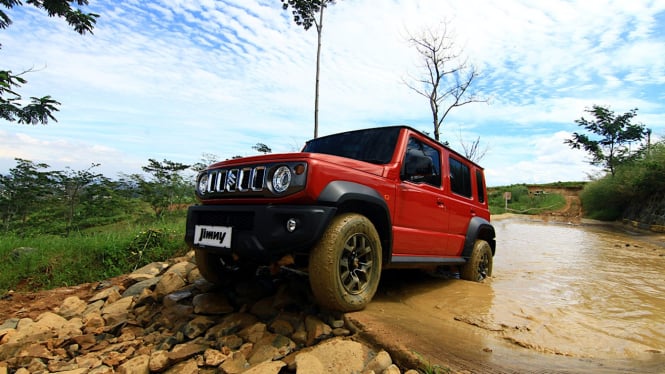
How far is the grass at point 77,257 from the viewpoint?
15.4 feet

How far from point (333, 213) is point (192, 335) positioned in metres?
1.43

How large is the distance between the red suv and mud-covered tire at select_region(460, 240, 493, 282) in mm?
787

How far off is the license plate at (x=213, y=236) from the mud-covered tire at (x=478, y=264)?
10.6 ft

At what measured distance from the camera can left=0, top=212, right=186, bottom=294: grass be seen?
4.68 metres

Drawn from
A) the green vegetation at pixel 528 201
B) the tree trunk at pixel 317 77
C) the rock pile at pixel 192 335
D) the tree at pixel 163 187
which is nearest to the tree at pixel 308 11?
the tree trunk at pixel 317 77

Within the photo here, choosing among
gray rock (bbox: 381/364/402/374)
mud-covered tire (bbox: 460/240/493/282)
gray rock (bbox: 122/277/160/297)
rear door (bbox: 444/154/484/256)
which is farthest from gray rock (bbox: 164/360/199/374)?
mud-covered tire (bbox: 460/240/493/282)

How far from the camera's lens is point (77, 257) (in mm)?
5027

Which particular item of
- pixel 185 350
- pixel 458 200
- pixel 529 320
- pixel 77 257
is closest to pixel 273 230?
pixel 185 350

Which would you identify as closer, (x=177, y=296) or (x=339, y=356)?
(x=339, y=356)

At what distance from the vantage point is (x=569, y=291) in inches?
183

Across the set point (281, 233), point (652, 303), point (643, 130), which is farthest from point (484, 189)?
point (643, 130)

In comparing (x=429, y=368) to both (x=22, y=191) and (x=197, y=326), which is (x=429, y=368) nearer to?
(x=197, y=326)

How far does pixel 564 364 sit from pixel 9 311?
5168 millimetres

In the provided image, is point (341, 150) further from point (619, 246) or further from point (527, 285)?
point (619, 246)
